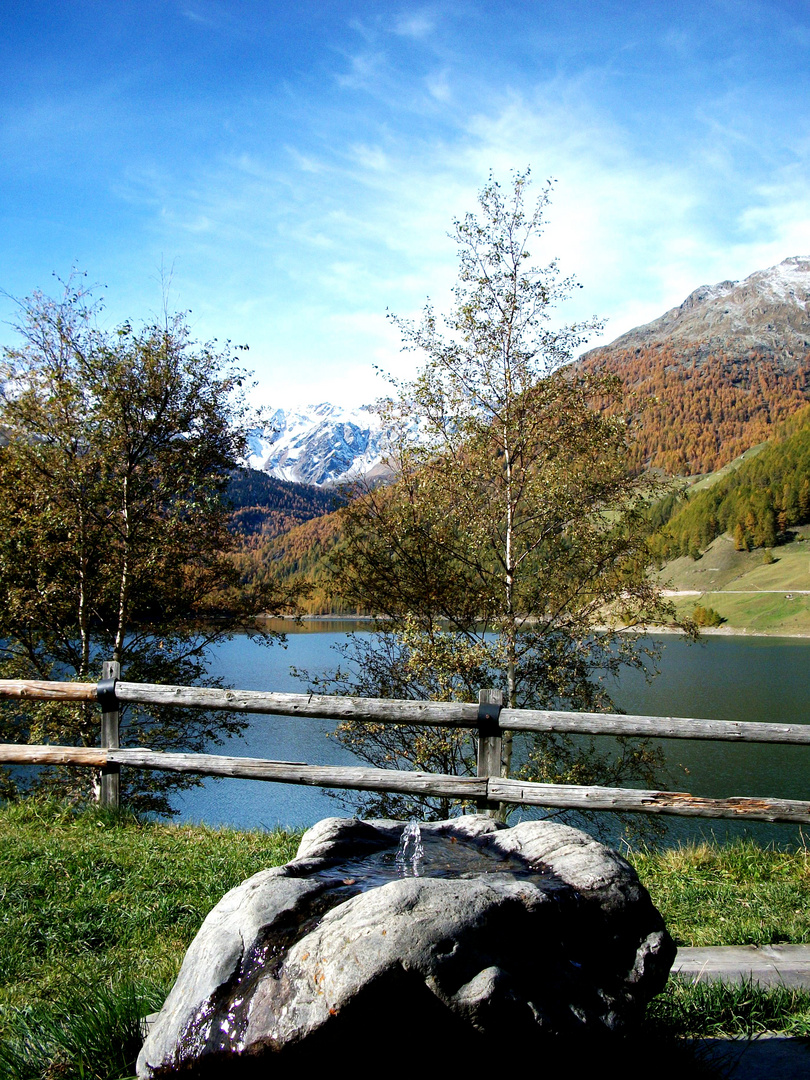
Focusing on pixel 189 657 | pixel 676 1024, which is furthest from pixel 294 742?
pixel 676 1024

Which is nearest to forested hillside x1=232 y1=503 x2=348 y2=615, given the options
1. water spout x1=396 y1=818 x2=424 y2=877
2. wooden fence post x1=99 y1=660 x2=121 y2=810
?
wooden fence post x1=99 y1=660 x2=121 y2=810

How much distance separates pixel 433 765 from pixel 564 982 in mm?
9463

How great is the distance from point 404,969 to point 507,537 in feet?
32.2

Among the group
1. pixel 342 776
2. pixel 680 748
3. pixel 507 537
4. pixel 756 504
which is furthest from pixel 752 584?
pixel 342 776

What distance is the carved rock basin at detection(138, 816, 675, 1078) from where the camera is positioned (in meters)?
1.93

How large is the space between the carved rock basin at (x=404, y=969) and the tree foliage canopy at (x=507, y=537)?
26.8 ft

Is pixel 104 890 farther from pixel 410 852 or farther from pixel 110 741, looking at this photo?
pixel 410 852

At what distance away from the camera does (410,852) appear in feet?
9.12

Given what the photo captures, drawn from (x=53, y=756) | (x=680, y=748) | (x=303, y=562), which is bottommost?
Answer: (x=680, y=748)

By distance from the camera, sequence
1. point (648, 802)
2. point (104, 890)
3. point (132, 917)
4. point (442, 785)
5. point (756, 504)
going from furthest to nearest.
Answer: point (756, 504)
point (442, 785)
point (648, 802)
point (104, 890)
point (132, 917)

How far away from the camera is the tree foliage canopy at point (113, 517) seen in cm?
1132

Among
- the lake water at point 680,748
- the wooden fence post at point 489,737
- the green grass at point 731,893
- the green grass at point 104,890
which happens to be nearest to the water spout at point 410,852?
the green grass at point 104,890

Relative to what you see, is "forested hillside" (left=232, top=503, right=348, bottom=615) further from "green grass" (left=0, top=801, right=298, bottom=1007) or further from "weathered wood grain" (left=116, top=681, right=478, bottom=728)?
"green grass" (left=0, top=801, right=298, bottom=1007)

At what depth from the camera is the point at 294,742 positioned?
23906 millimetres
